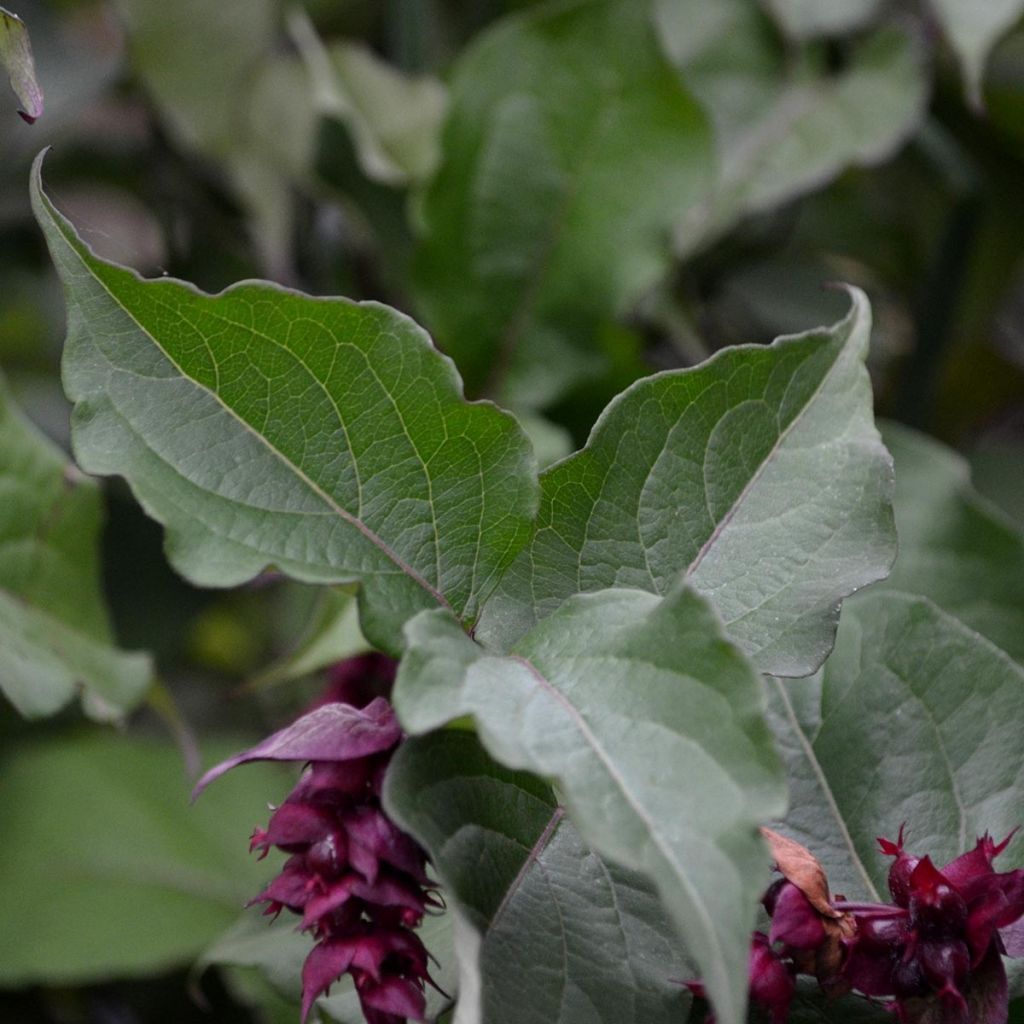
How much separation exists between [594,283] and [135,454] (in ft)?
1.64

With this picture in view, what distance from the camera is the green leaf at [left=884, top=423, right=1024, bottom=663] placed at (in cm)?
63

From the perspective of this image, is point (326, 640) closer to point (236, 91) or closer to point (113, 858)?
point (113, 858)

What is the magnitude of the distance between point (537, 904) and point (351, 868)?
0.05 m

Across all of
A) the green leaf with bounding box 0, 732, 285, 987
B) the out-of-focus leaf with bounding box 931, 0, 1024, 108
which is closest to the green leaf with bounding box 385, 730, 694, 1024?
the green leaf with bounding box 0, 732, 285, 987

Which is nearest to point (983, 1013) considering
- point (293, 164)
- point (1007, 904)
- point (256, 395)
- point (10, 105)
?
point (1007, 904)

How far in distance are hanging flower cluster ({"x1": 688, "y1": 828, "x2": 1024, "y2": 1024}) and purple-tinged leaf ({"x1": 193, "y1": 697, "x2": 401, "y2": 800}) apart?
11 cm

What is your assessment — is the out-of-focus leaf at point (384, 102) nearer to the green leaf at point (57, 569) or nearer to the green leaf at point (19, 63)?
the green leaf at point (57, 569)

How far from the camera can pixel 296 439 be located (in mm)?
347

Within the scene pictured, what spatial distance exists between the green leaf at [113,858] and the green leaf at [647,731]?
0.52 m

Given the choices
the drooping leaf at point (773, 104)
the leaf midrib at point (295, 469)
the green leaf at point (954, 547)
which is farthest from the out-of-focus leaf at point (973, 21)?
the leaf midrib at point (295, 469)

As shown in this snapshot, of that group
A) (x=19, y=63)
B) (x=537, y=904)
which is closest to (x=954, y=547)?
(x=537, y=904)

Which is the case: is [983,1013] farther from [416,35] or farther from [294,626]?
[416,35]

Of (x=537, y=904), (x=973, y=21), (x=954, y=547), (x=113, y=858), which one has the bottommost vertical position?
(x=113, y=858)

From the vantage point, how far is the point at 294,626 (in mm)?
Answer: 873
